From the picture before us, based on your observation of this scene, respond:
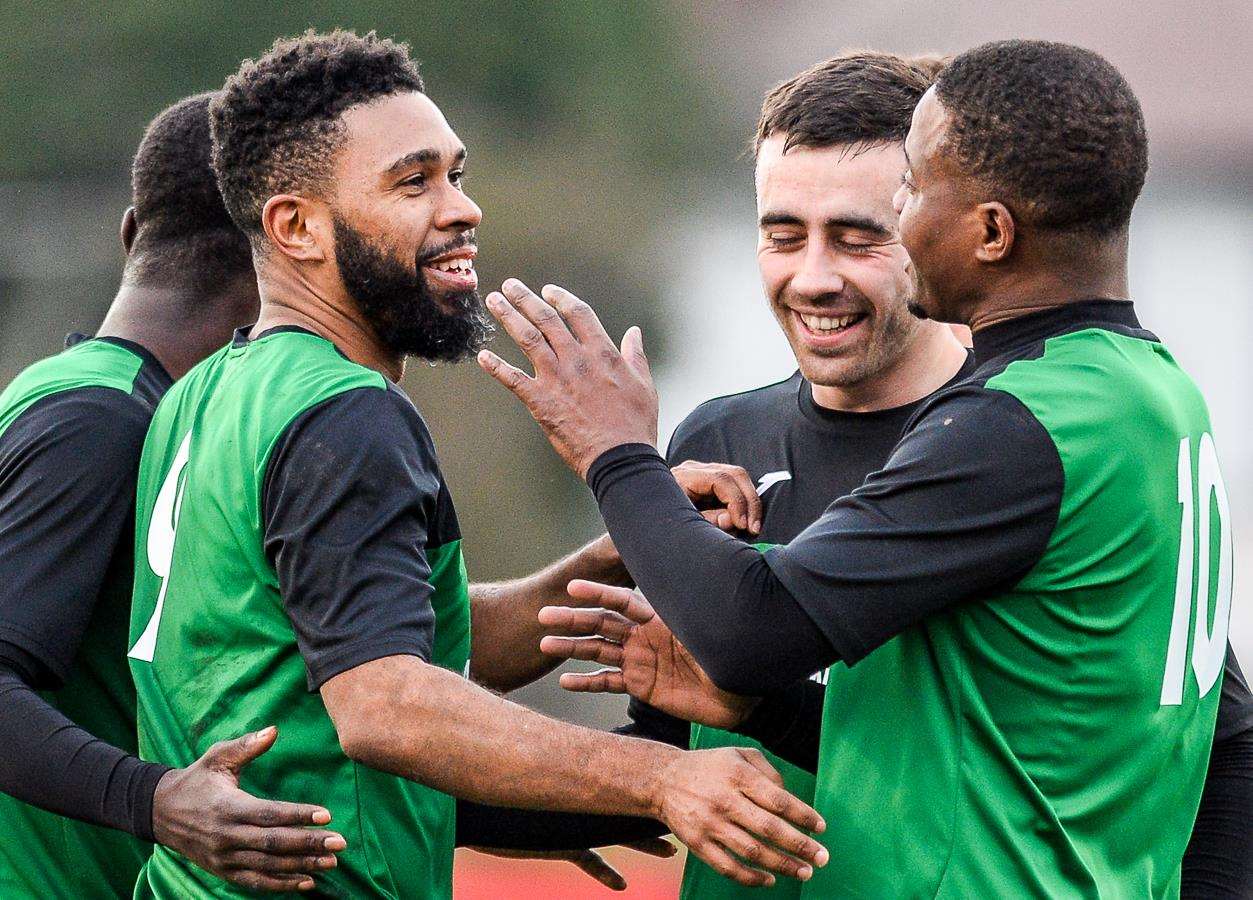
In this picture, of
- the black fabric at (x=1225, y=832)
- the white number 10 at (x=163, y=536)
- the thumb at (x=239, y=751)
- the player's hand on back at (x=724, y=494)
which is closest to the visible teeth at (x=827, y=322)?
the player's hand on back at (x=724, y=494)

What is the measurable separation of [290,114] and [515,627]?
136 cm

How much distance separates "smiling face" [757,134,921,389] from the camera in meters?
3.74

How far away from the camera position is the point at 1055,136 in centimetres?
286

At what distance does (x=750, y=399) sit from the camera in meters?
3.99

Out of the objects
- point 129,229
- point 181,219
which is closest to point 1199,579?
point 181,219

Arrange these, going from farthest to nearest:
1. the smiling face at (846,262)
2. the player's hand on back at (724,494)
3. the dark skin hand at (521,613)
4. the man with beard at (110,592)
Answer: the dark skin hand at (521,613), the smiling face at (846,262), the player's hand on back at (724,494), the man with beard at (110,592)

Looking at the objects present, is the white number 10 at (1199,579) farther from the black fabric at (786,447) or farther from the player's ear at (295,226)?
the player's ear at (295,226)

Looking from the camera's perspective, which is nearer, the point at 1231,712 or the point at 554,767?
the point at 554,767

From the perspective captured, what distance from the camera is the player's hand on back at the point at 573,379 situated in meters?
3.05

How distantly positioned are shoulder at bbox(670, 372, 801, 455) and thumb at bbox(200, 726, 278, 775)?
55.4 inches

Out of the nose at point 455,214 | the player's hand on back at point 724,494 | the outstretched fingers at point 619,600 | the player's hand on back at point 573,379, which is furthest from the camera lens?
the player's hand on back at point 724,494

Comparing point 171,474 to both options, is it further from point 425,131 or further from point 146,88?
point 146,88

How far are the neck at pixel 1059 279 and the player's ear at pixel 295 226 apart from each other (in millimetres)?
1293

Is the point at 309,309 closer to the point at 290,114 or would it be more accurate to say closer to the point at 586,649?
the point at 290,114
